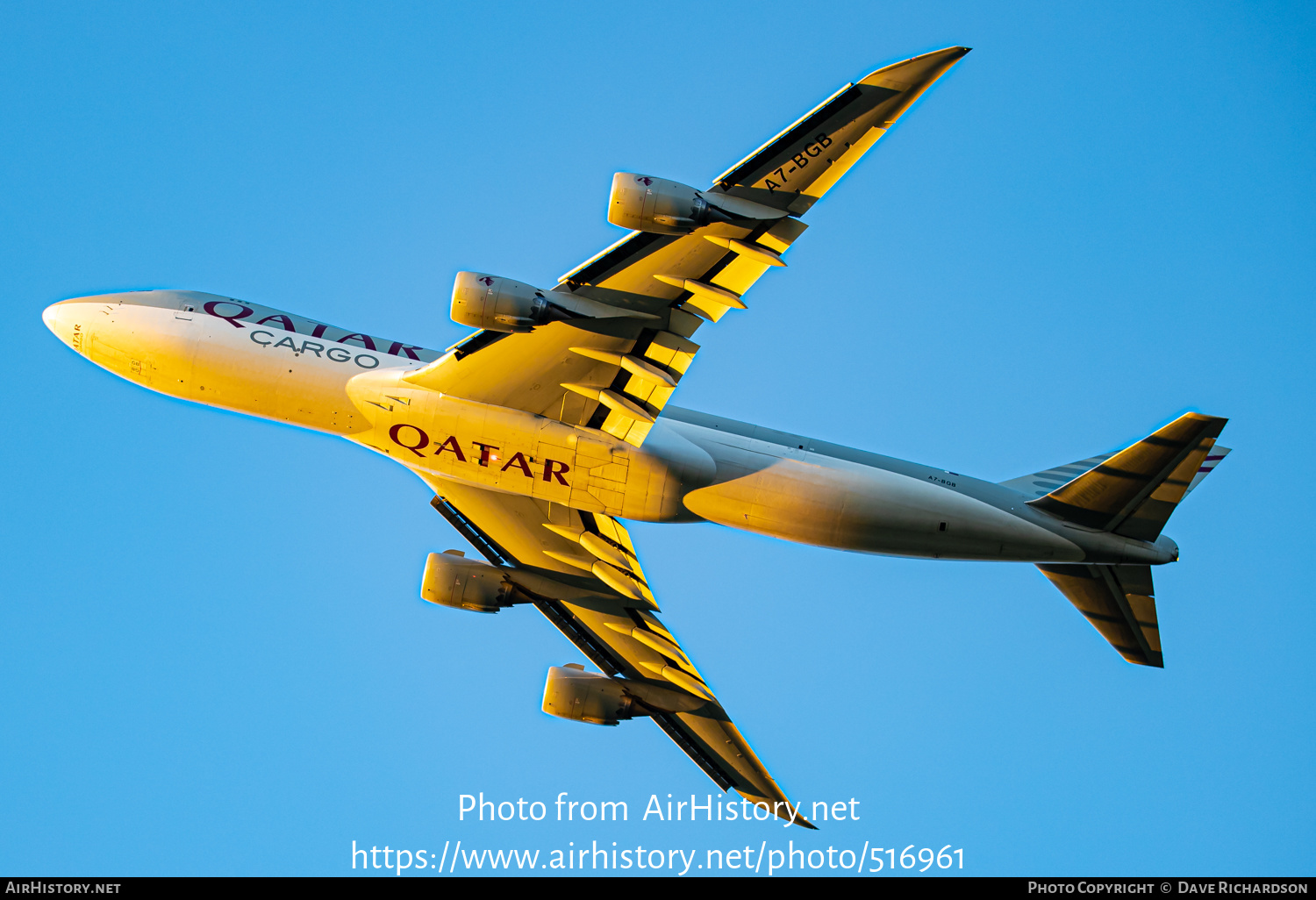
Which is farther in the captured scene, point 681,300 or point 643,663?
point 643,663

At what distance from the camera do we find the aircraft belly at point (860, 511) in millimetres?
27609

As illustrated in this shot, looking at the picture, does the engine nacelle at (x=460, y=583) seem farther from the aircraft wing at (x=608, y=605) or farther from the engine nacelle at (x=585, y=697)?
the engine nacelle at (x=585, y=697)

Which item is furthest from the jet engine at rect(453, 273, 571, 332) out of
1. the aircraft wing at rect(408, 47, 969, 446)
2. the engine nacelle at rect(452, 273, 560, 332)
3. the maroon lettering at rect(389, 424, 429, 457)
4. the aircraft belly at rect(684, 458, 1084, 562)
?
the aircraft belly at rect(684, 458, 1084, 562)

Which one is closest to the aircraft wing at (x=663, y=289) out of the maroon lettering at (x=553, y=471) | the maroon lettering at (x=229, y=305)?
the maroon lettering at (x=553, y=471)

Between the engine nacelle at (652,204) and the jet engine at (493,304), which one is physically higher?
the engine nacelle at (652,204)

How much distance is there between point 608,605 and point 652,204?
14.4 meters

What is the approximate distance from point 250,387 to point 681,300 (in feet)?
37.9

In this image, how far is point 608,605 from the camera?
33.1 m

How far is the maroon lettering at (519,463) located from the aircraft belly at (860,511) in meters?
4.20

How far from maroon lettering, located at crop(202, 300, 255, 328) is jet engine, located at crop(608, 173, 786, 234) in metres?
11.8

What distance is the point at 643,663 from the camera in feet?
110

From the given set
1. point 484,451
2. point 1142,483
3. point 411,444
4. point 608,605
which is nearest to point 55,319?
point 411,444

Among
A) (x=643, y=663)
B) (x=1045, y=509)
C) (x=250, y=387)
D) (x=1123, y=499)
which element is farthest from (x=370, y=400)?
(x=1123, y=499)
